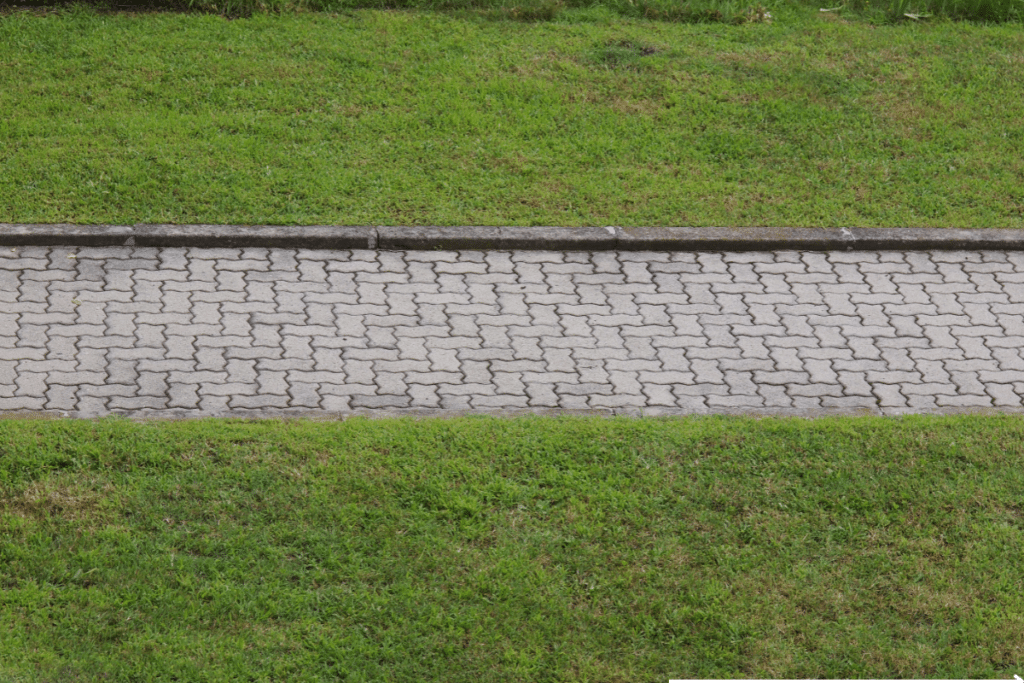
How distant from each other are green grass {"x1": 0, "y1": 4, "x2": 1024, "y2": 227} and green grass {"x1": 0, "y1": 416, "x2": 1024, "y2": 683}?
297cm

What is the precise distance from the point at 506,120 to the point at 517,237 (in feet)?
6.61

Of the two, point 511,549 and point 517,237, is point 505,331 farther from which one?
point 511,549

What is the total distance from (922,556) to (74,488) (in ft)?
13.0

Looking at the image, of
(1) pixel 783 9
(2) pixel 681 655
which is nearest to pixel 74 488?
(2) pixel 681 655

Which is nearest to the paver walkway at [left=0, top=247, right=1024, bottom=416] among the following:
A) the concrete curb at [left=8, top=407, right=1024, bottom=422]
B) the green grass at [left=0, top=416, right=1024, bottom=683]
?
the concrete curb at [left=8, top=407, right=1024, bottom=422]

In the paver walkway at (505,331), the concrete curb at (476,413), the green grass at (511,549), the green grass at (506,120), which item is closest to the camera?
the green grass at (511,549)

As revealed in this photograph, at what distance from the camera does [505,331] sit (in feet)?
24.3

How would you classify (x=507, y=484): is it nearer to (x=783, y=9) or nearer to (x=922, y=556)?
(x=922, y=556)

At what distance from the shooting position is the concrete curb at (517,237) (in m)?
8.21

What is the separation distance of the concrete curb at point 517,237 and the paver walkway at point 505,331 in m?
0.09

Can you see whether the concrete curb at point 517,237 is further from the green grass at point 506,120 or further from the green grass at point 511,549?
the green grass at point 511,549

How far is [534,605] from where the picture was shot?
499cm

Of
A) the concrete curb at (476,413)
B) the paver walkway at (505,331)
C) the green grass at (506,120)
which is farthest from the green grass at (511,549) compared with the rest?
the green grass at (506,120)

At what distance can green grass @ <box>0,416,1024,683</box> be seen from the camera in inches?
187
